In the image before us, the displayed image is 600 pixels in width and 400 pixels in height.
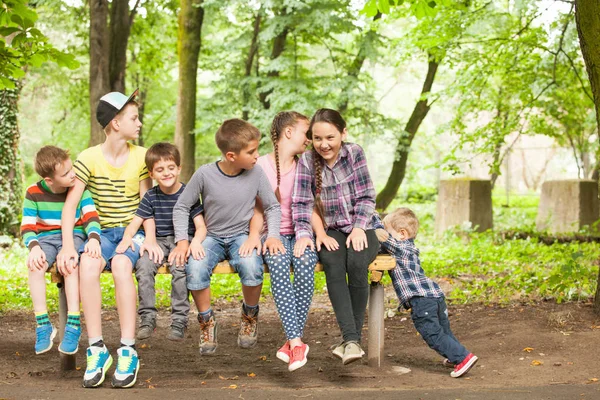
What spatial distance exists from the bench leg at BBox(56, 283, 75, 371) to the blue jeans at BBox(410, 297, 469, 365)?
84.3 inches

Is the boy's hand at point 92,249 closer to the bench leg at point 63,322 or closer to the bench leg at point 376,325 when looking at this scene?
the bench leg at point 63,322

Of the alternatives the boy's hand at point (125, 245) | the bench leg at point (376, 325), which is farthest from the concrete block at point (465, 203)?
the boy's hand at point (125, 245)

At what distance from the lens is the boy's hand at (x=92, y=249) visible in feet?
14.5

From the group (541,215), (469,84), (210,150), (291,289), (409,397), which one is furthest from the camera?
(210,150)

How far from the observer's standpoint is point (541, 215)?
1442cm

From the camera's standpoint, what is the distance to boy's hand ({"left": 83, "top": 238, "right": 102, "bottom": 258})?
4426 millimetres

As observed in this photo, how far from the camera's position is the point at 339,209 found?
185 inches

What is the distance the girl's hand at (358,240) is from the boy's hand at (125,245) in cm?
130

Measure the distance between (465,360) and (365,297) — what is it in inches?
27.2

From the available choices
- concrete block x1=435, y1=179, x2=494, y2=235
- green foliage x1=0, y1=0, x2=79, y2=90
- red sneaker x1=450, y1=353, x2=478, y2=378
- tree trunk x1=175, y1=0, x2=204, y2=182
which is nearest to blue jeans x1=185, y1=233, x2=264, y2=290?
red sneaker x1=450, y1=353, x2=478, y2=378

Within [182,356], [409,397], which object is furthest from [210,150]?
[409,397]

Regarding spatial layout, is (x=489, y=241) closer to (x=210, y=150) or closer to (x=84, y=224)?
(x=84, y=224)

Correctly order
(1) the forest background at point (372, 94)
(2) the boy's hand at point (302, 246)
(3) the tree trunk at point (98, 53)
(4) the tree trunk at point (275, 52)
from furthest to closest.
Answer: (4) the tree trunk at point (275, 52), (3) the tree trunk at point (98, 53), (1) the forest background at point (372, 94), (2) the boy's hand at point (302, 246)

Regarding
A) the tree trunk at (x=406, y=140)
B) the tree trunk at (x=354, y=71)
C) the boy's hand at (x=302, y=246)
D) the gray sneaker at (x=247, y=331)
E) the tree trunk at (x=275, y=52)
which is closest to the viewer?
the boy's hand at (x=302, y=246)
